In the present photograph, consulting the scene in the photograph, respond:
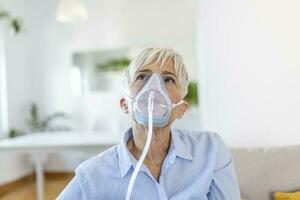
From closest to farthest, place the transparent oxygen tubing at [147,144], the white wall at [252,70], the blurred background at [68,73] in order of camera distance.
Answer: the transparent oxygen tubing at [147,144], the white wall at [252,70], the blurred background at [68,73]

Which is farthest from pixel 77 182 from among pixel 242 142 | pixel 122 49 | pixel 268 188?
pixel 122 49

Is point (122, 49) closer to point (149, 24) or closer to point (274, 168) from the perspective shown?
point (149, 24)

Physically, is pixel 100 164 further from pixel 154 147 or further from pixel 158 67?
pixel 158 67

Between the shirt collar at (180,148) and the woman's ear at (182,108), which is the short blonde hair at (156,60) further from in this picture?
the shirt collar at (180,148)

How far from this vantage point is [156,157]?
121 cm

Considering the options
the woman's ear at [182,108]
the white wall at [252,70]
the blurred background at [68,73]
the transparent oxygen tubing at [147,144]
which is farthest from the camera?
the blurred background at [68,73]

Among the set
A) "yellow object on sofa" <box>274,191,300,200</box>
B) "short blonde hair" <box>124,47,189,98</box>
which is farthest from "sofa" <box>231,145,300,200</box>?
"short blonde hair" <box>124,47,189,98</box>

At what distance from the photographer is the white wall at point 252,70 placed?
169 centimetres

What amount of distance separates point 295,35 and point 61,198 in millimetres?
1265

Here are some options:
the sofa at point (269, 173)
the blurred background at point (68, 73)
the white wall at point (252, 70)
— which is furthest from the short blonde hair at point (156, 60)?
the blurred background at point (68, 73)

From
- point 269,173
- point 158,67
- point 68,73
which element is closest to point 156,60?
point 158,67

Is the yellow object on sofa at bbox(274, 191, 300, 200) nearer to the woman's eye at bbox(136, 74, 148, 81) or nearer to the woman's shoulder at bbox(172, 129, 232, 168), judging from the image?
the woman's shoulder at bbox(172, 129, 232, 168)

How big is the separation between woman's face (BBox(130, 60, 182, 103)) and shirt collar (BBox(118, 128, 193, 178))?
0.16 m

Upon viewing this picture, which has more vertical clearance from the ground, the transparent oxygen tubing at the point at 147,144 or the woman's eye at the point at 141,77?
the woman's eye at the point at 141,77
